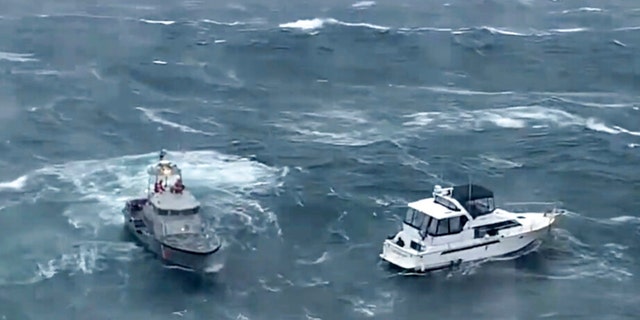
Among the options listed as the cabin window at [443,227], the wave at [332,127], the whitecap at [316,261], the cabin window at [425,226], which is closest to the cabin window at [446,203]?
the cabin window at [443,227]

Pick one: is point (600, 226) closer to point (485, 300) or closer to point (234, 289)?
point (485, 300)

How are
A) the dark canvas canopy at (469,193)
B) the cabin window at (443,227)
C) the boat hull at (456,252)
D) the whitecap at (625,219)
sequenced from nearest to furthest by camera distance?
the boat hull at (456,252), the cabin window at (443,227), the dark canvas canopy at (469,193), the whitecap at (625,219)

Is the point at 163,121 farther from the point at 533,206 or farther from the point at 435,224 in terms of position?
the point at 435,224

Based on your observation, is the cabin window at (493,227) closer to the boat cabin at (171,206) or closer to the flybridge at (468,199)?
the flybridge at (468,199)

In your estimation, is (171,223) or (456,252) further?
(171,223)

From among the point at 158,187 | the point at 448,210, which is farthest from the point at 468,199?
the point at 158,187

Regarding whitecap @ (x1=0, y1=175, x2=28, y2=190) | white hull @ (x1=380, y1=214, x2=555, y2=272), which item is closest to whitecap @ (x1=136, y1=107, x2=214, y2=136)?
whitecap @ (x1=0, y1=175, x2=28, y2=190)
